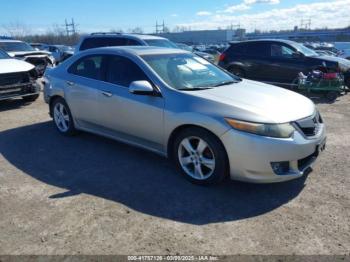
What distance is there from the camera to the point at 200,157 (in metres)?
4.07

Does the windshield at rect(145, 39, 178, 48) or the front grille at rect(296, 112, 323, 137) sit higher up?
the windshield at rect(145, 39, 178, 48)

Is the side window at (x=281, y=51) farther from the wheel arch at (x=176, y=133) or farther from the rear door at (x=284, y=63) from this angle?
the wheel arch at (x=176, y=133)

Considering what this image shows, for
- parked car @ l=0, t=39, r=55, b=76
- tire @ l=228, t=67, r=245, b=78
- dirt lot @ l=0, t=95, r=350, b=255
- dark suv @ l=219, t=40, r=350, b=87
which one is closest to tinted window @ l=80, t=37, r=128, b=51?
parked car @ l=0, t=39, r=55, b=76

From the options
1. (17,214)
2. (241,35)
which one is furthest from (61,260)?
(241,35)

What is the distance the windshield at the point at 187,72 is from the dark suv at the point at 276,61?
6.08 meters

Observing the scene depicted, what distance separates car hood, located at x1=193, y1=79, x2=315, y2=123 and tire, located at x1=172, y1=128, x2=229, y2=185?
Answer: 0.37 metres

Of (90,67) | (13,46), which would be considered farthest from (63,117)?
(13,46)

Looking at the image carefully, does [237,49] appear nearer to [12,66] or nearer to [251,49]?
[251,49]

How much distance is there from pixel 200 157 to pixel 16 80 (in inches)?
259

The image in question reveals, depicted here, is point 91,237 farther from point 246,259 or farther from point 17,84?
point 17,84

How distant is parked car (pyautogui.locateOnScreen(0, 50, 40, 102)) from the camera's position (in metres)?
8.44

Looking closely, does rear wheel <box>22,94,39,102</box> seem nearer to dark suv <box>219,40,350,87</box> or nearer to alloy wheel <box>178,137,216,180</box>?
dark suv <box>219,40,350,87</box>

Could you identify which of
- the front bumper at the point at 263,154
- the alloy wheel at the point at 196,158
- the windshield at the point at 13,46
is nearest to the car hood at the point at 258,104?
the front bumper at the point at 263,154

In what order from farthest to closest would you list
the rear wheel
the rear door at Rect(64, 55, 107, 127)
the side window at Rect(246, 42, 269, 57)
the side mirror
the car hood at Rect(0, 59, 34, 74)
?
1. the side window at Rect(246, 42, 269, 57)
2. the rear wheel
3. the car hood at Rect(0, 59, 34, 74)
4. the rear door at Rect(64, 55, 107, 127)
5. the side mirror
